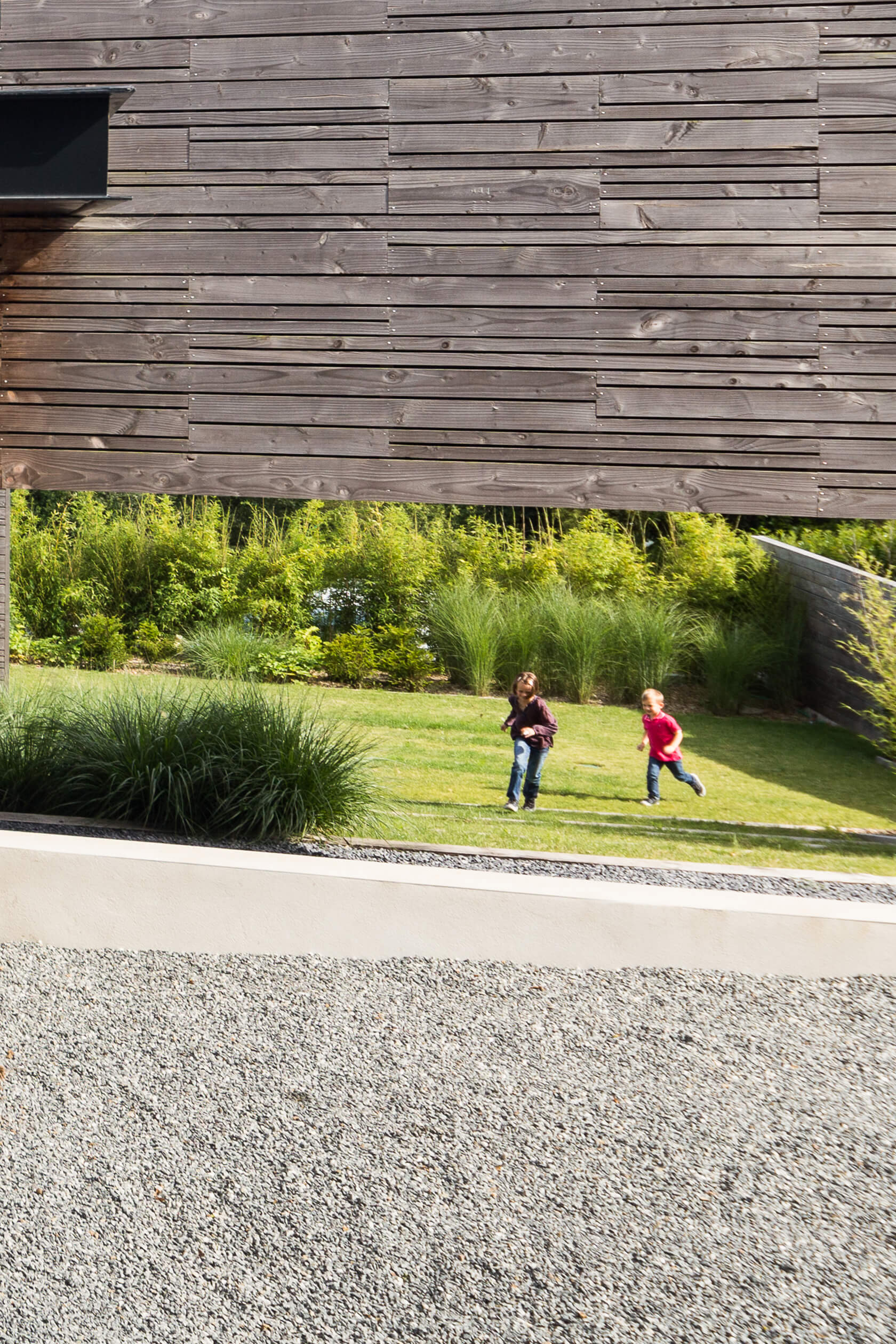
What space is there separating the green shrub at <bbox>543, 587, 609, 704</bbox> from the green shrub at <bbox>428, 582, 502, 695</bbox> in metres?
0.53

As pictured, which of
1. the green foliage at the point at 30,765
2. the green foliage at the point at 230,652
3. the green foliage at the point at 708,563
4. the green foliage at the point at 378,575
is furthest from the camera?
the green foliage at the point at 378,575

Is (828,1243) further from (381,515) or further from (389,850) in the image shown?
(381,515)

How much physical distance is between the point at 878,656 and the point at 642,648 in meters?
2.19

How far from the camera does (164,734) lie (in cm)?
464

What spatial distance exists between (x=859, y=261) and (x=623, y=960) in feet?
9.19

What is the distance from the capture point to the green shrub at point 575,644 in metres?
9.33

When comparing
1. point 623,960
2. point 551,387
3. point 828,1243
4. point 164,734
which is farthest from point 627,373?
point 828,1243

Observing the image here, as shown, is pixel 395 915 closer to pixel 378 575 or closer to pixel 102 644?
pixel 378 575

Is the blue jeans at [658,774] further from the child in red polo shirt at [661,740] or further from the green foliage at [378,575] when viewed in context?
the green foliage at [378,575]

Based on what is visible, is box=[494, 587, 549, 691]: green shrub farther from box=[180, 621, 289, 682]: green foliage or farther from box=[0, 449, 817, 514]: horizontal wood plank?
box=[0, 449, 817, 514]: horizontal wood plank

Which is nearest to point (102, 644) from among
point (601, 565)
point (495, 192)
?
point (601, 565)

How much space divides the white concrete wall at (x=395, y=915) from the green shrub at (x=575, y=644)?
258 inches

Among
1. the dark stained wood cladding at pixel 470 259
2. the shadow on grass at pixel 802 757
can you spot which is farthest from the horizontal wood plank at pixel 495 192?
the shadow on grass at pixel 802 757

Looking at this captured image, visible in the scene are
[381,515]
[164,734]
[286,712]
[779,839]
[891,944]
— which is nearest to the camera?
[891,944]
